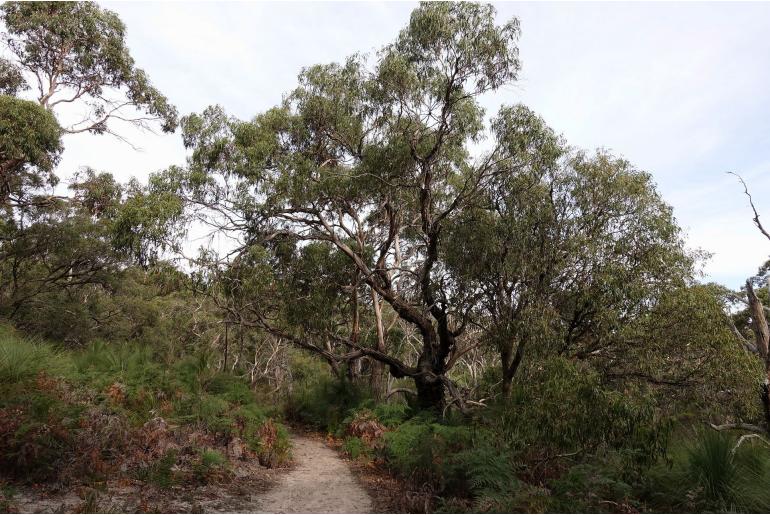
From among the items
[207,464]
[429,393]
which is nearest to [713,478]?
[207,464]

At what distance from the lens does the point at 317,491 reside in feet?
26.3

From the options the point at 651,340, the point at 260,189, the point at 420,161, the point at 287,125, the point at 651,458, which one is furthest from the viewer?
the point at 287,125

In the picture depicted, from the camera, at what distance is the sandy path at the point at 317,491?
690cm

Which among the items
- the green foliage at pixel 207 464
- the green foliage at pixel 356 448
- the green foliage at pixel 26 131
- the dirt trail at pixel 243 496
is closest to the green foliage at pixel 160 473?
the dirt trail at pixel 243 496

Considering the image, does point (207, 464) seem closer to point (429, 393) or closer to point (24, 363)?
point (24, 363)

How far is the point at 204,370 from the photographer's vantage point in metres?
12.4

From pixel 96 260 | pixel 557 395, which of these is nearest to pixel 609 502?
pixel 557 395

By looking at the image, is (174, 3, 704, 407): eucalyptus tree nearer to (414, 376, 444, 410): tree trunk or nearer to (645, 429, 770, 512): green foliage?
(414, 376, 444, 410): tree trunk

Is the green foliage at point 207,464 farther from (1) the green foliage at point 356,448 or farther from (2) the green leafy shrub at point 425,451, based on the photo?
(1) the green foliage at point 356,448

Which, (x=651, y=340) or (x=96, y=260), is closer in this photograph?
(x=651, y=340)

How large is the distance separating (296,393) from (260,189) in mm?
10170

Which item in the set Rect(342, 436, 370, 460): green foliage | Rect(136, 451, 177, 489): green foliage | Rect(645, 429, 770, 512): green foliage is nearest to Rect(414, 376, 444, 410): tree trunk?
Rect(342, 436, 370, 460): green foliage

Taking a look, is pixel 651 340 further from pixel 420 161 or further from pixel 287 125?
pixel 287 125

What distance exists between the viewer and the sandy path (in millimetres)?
6902
